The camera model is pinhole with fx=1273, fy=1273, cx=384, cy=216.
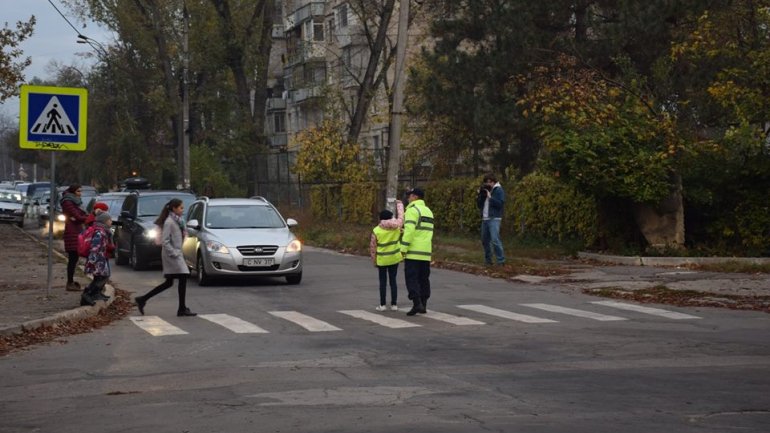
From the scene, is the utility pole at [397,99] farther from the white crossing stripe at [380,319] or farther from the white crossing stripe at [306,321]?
the white crossing stripe at [306,321]

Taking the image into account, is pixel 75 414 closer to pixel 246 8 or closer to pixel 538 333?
pixel 538 333

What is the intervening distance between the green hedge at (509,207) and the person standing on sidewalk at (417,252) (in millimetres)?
10981

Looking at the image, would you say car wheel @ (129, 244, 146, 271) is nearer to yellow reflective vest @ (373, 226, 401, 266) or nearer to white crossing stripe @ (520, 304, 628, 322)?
yellow reflective vest @ (373, 226, 401, 266)

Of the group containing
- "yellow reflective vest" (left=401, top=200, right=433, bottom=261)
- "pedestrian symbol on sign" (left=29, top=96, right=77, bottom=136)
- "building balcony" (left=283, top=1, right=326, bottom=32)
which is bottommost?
"yellow reflective vest" (left=401, top=200, right=433, bottom=261)

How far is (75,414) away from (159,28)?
4226cm

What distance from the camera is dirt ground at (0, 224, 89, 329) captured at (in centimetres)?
1692

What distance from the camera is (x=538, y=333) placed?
14.8m

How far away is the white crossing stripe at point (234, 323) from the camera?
1570cm

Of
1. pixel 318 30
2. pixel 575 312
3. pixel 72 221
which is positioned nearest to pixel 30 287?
pixel 72 221

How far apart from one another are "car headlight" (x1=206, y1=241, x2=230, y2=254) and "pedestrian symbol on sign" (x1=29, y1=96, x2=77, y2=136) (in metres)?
5.24

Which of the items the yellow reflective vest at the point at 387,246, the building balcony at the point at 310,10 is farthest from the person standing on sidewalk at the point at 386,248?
the building balcony at the point at 310,10

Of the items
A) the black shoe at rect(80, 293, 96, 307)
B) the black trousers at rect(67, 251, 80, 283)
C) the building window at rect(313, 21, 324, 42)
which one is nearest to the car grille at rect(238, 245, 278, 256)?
the black trousers at rect(67, 251, 80, 283)

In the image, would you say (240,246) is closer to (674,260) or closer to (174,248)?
(174,248)

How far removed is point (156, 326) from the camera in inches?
650
